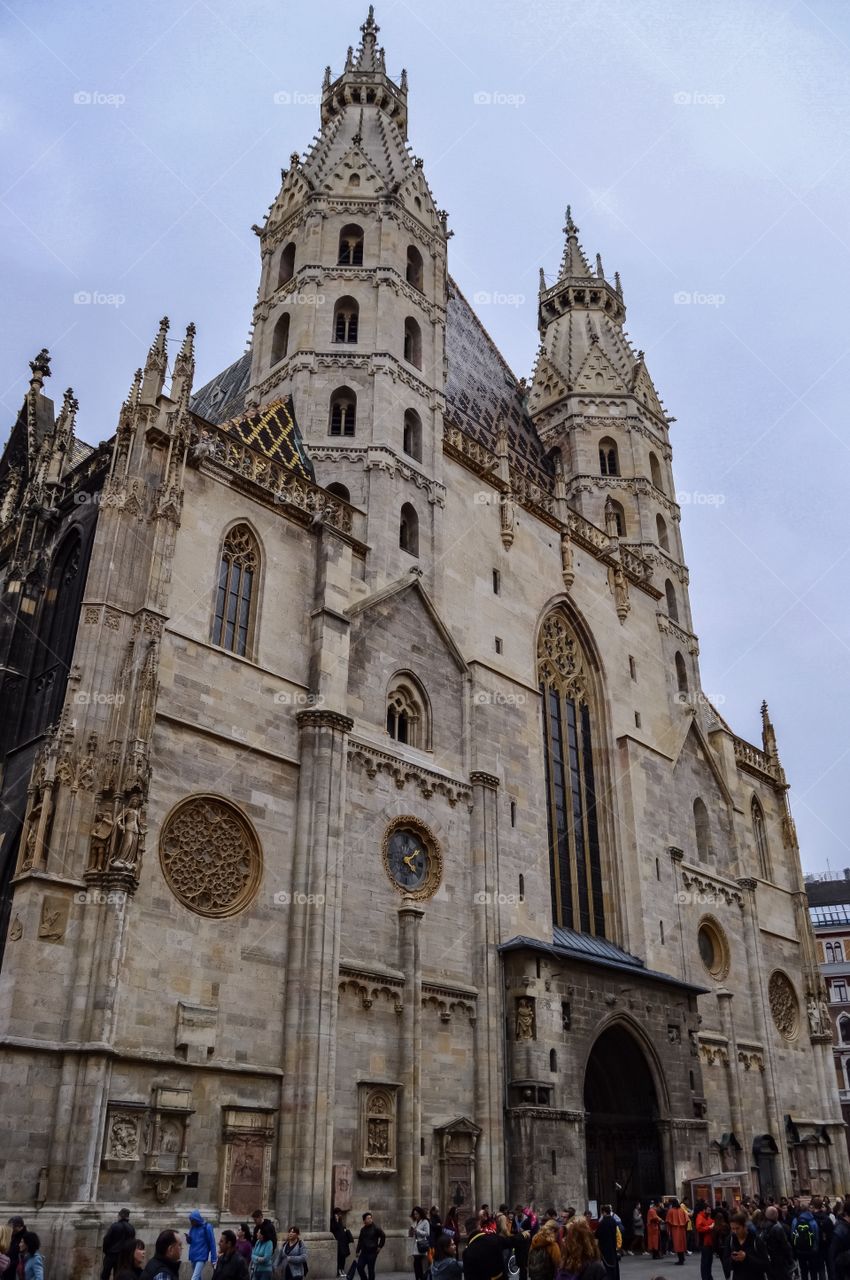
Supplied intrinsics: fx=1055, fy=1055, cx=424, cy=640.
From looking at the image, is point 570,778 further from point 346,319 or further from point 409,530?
point 346,319

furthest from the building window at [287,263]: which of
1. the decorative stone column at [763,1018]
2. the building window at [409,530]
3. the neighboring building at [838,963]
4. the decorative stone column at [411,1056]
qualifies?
the neighboring building at [838,963]

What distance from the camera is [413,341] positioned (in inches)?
1188

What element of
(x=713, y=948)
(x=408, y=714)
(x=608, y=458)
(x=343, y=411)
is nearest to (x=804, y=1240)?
(x=408, y=714)

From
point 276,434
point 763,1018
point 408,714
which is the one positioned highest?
point 276,434

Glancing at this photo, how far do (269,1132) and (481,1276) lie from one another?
36.2 feet

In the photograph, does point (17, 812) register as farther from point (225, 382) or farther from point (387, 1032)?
point (225, 382)

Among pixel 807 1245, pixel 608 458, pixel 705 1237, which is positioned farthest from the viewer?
pixel 608 458

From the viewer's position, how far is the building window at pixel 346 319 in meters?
29.0

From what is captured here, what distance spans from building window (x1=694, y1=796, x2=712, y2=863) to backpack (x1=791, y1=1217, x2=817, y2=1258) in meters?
18.4

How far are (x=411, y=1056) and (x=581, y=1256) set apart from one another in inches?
582

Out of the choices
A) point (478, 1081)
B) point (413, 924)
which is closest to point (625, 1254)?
point (478, 1081)

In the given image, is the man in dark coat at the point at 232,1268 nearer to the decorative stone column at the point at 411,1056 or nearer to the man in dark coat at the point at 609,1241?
the man in dark coat at the point at 609,1241

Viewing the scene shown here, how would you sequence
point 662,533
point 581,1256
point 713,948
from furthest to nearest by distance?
point 662,533 < point 713,948 < point 581,1256

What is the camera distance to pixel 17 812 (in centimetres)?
1875
